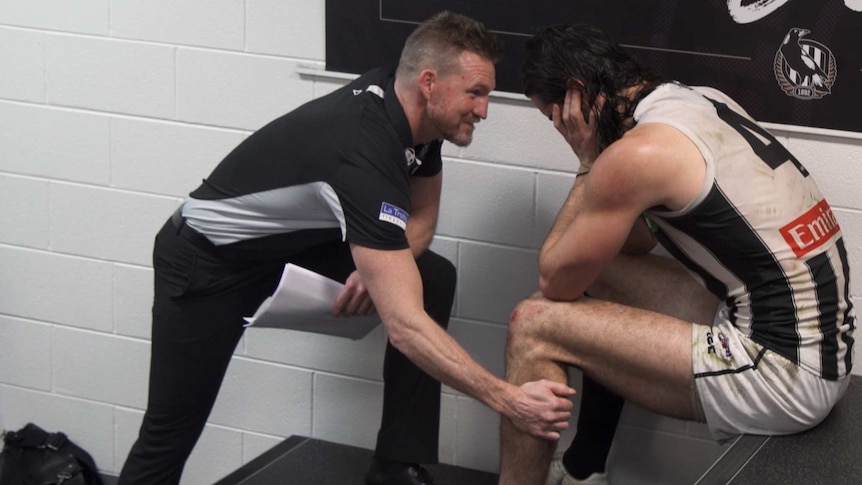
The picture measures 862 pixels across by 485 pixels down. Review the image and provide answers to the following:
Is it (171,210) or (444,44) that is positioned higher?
(444,44)

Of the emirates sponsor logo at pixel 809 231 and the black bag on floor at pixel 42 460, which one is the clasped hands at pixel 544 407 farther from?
the black bag on floor at pixel 42 460

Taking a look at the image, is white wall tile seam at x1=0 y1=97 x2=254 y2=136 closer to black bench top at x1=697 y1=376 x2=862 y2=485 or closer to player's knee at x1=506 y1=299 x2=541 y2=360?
player's knee at x1=506 y1=299 x2=541 y2=360

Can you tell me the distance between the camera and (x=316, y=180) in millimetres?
2066

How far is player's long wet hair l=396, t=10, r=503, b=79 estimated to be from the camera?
6.71 ft

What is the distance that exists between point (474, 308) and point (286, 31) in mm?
839

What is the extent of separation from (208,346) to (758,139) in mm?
1220

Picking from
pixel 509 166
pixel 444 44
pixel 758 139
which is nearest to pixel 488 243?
pixel 509 166

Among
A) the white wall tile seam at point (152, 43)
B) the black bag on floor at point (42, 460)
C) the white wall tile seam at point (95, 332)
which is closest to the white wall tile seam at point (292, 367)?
the white wall tile seam at point (95, 332)

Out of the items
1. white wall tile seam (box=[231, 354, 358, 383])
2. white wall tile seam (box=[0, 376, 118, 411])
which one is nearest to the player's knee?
white wall tile seam (box=[231, 354, 358, 383])

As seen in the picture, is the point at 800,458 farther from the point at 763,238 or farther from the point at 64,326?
the point at 64,326

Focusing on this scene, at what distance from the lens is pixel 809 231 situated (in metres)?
1.91

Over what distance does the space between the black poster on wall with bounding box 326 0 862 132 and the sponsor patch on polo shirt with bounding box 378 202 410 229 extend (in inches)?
24.0

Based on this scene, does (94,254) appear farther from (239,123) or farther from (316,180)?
(316,180)

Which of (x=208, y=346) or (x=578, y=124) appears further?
(x=208, y=346)
